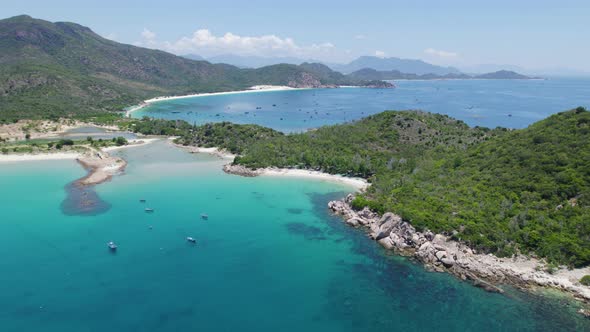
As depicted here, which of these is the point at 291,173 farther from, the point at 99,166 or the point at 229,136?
the point at 99,166

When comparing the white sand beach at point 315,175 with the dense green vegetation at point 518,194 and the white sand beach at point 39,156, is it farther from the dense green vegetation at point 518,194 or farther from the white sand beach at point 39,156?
the white sand beach at point 39,156

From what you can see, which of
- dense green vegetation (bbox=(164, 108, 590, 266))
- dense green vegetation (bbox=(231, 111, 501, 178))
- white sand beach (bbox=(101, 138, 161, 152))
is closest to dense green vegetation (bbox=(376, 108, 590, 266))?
dense green vegetation (bbox=(164, 108, 590, 266))

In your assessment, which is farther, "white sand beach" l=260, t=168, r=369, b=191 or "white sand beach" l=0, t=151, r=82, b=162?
"white sand beach" l=0, t=151, r=82, b=162

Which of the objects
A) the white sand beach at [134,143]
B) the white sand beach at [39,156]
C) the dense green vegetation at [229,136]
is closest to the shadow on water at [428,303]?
the dense green vegetation at [229,136]

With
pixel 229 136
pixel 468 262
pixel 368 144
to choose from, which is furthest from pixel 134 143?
pixel 468 262

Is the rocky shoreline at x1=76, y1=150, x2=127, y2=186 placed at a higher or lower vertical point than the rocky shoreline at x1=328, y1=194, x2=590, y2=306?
higher

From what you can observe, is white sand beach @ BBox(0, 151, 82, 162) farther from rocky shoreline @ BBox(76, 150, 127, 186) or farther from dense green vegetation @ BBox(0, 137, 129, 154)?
rocky shoreline @ BBox(76, 150, 127, 186)
